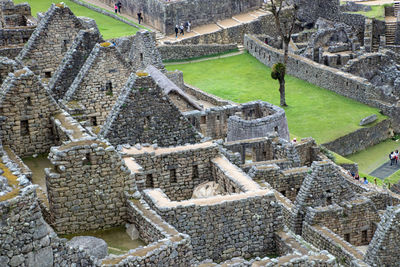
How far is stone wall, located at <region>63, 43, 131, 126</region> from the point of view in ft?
75.7

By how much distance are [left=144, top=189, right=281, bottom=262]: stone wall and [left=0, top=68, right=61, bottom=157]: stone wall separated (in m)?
2.72

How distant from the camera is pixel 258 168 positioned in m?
26.6

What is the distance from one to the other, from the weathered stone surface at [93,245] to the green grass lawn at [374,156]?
105 feet

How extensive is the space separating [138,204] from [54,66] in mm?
10398

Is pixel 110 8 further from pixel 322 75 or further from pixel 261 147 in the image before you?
pixel 261 147

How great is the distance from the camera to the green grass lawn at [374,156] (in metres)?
47.1

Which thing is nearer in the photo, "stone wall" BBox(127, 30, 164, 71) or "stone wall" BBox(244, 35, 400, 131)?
"stone wall" BBox(127, 30, 164, 71)

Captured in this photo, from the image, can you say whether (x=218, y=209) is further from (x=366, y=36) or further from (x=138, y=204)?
(x=366, y=36)

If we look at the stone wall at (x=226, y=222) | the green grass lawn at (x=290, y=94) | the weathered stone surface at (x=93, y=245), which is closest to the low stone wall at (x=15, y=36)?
the stone wall at (x=226, y=222)

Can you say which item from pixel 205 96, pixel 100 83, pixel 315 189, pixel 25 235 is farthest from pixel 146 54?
pixel 25 235

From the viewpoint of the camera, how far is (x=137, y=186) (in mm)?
17859

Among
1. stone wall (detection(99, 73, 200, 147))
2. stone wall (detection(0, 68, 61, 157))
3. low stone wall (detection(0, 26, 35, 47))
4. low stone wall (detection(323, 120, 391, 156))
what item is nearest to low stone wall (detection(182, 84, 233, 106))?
low stone wall (detection(323, 120, 391, 156))

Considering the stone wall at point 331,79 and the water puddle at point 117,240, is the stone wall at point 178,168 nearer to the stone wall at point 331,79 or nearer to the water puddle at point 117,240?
the water puddle at point 117,240

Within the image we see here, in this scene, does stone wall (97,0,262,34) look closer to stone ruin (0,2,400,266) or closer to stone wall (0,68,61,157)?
stone ruin (0,2,400,266)
